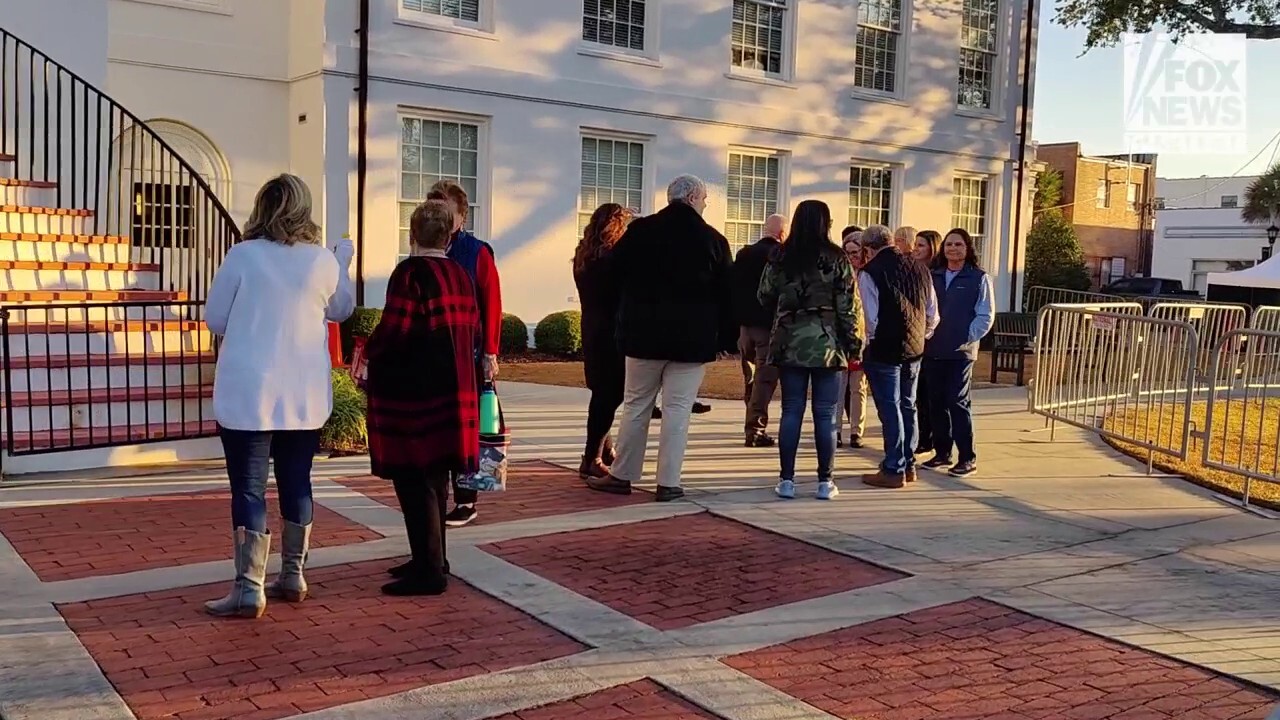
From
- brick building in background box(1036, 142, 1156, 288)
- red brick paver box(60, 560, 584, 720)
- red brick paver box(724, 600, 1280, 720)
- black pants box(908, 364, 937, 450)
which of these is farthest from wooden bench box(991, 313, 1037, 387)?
brick building in background box(1036, 142, 1156, 288)

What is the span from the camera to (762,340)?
8.98 metres

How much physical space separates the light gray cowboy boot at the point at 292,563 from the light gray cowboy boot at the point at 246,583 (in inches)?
6.8

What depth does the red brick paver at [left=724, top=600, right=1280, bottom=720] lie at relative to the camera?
12.7ft

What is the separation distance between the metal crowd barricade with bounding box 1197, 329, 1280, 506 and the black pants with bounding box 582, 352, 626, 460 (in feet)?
12.9

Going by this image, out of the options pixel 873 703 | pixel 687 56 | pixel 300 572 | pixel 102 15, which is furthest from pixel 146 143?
pixel 873 703

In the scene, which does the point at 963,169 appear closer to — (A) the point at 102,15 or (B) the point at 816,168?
(B) the point at 816,168

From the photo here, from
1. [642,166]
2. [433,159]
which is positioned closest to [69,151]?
[433,159]

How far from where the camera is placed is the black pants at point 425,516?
4.87 metres

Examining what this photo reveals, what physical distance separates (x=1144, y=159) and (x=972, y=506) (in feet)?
174

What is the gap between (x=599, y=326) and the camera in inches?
284

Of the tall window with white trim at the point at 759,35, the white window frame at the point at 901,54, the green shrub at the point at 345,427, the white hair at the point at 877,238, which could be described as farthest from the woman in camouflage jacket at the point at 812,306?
the white window frame at the point at 901,54

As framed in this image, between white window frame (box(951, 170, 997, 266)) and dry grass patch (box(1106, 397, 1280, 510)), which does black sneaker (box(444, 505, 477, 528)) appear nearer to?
dry grass patch (box(1106, 397, 1280, 510))

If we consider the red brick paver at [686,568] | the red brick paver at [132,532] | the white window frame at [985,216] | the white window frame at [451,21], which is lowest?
the red brick paver at [132,532]

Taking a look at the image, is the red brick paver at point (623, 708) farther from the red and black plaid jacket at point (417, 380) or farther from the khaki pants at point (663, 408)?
the khaki pants at point (663, 408)
